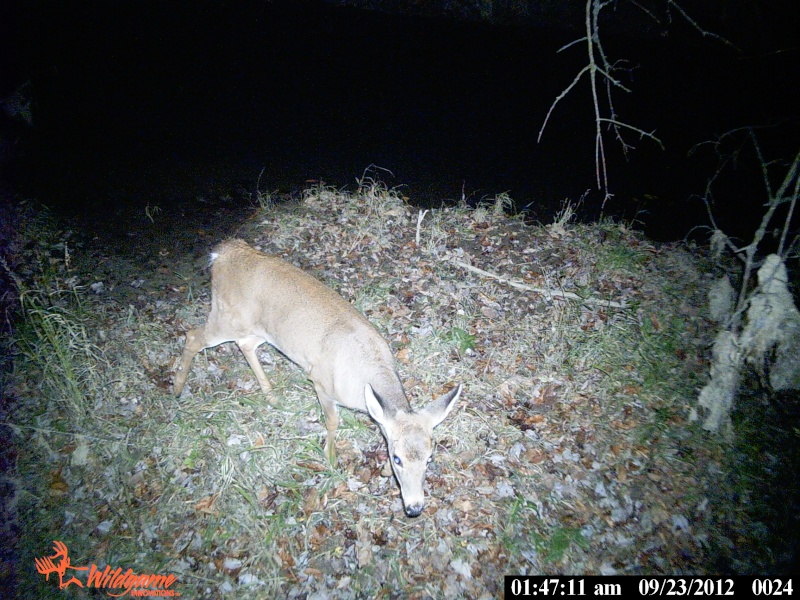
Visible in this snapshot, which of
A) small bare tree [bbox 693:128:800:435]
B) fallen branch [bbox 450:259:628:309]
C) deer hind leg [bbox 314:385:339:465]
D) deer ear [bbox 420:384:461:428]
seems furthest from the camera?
fallen branch [bbox 450:259:628:309]

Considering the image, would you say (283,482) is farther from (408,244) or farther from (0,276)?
(0,276)

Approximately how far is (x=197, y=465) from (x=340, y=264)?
3546 millimetres

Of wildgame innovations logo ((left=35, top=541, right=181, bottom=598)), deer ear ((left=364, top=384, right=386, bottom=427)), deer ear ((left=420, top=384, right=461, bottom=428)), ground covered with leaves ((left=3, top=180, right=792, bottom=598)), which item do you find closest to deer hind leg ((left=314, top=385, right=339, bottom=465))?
ground covered with leaves ((left=3, top=180, right=792, bottom=598))

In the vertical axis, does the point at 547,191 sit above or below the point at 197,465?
above

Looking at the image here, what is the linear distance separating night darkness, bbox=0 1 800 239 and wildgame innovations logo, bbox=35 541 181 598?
6276mm

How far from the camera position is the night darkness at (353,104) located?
400 inches

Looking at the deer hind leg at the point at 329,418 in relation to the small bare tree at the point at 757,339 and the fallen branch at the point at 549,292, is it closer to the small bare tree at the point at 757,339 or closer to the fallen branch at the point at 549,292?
the fallen branch at the point at 549,292

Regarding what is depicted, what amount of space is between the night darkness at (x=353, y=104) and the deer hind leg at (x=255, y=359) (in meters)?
4.94

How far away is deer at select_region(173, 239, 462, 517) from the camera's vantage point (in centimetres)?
381

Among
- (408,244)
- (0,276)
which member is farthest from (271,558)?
(0,276)

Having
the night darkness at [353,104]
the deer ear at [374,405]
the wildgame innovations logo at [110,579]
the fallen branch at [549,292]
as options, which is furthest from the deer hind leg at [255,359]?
the night darkness at [353,104]

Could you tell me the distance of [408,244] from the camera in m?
7.33

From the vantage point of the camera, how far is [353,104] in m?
17.0

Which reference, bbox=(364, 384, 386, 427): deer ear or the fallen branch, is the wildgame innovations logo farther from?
the fallen branch
